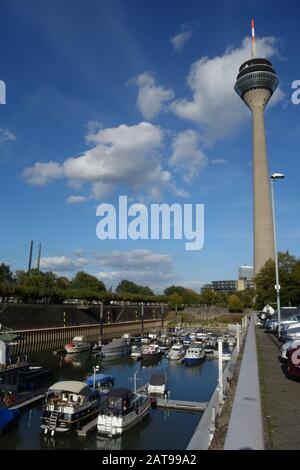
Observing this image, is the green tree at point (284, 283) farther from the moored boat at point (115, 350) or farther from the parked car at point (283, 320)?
the moored boat at point (115, 350)

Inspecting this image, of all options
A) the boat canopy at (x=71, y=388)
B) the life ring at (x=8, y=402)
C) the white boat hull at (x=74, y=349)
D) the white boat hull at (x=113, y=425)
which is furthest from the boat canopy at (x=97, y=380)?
the white boat hull at (x=74, y=349)

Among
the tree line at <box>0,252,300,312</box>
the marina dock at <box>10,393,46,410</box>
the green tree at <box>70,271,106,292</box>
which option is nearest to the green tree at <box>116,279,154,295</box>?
the tree line at <box>0,252,300,312</box>

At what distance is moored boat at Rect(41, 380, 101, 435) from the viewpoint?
26.0 meters

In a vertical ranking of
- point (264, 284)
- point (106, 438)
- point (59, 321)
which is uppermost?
point (264, 284)

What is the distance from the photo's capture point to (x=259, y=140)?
123 m

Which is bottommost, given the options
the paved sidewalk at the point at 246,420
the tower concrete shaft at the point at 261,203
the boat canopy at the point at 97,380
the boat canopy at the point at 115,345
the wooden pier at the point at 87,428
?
the wooden pier at the point at 87,428

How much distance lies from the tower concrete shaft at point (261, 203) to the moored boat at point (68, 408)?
300ft

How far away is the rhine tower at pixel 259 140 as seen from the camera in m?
116

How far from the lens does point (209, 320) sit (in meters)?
121

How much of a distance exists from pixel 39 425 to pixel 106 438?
540cm

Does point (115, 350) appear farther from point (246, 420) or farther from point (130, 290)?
point (130, 290)

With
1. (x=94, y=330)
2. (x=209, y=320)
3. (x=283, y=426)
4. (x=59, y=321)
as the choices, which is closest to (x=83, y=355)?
(x=59, y=321)
